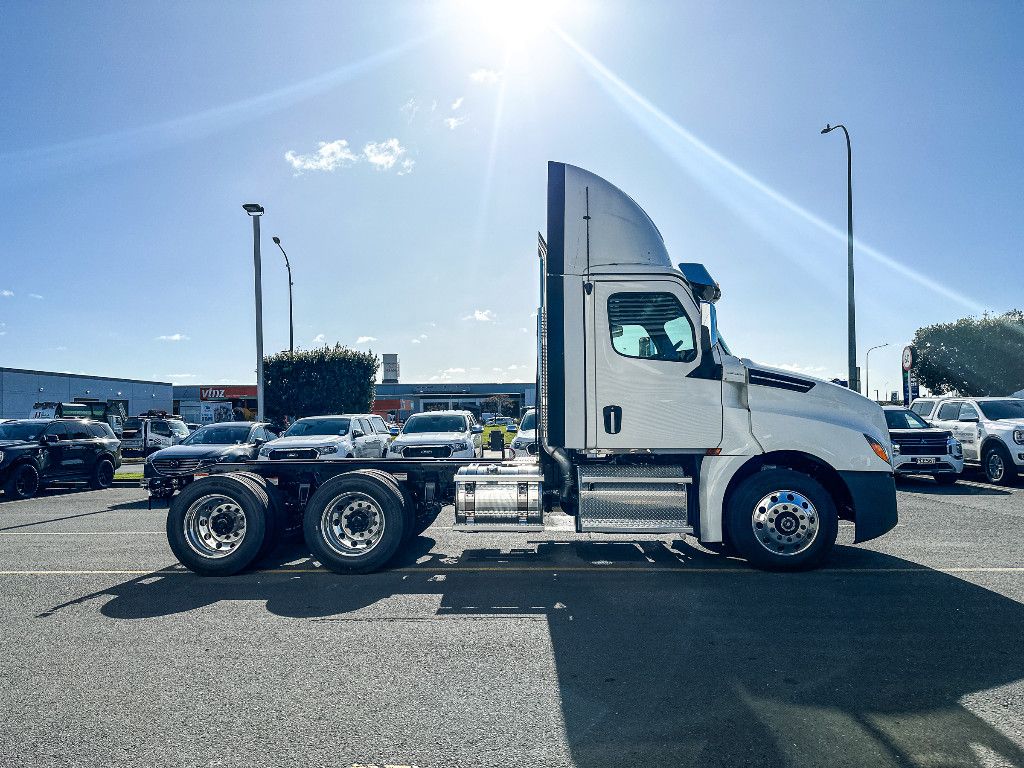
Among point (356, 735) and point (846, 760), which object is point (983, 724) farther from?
point (356, 735)

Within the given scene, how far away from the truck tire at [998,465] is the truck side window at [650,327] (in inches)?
473

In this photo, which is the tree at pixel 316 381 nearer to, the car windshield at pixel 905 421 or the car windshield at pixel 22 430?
the car windshield at pixel 22 430

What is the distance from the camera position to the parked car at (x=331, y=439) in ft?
42.3

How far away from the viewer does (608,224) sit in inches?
272

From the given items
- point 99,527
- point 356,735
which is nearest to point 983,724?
point 356,735

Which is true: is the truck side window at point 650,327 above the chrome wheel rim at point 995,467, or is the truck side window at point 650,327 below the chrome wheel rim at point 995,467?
above

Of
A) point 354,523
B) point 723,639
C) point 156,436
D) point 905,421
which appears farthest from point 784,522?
point 156,436

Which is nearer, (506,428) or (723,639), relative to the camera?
(723,639)

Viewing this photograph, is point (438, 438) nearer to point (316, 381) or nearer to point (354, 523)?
point (354, 523)

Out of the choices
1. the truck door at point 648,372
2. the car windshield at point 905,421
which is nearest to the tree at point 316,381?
the car windshield at point 905,421

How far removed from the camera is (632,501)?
670 centimetres

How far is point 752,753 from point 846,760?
43 cm

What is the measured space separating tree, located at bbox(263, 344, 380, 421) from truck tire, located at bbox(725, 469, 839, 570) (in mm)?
28596

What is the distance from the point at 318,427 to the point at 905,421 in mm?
13855
